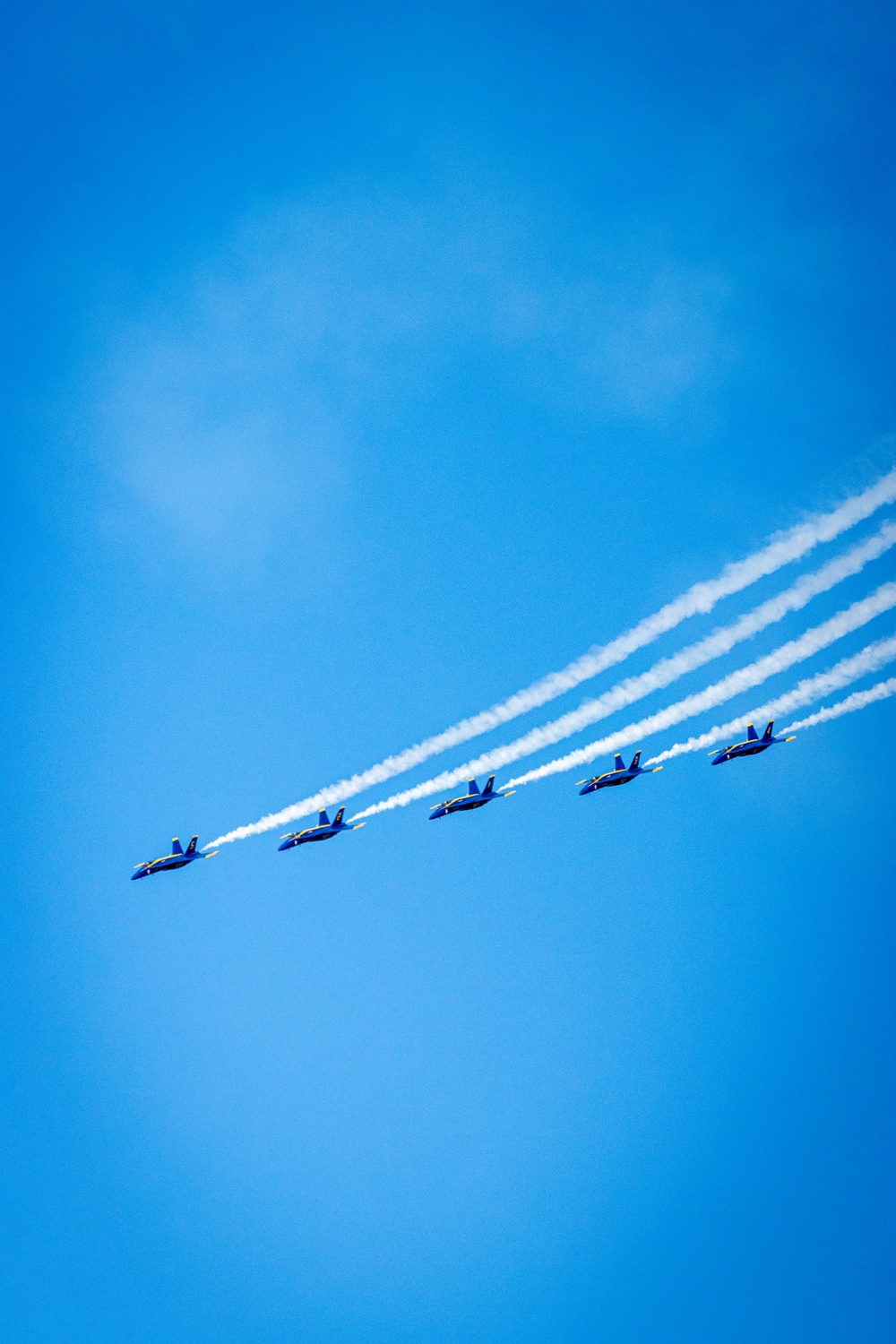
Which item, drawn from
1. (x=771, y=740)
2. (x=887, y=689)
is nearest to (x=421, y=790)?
(x=771, y=740)

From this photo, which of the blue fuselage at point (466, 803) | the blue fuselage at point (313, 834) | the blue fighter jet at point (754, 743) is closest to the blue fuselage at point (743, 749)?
the blue fighter jet at point (754, 743)

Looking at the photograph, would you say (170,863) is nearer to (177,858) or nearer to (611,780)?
(177,858)

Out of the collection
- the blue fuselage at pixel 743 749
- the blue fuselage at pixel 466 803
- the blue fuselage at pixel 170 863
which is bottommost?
the blue fuselage at pixel 170 863

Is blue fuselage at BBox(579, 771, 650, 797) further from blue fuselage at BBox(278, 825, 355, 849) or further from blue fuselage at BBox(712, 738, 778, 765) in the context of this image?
blue fuselage at BBox(278, 825, 355, 849)

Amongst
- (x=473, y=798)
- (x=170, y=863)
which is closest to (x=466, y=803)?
(x=473, y=798)

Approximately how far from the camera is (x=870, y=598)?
65625mm

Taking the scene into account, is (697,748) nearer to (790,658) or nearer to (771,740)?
(771,740)

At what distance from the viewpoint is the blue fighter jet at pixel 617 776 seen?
78400 mm

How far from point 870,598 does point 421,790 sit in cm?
3047

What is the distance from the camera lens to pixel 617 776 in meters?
79.1

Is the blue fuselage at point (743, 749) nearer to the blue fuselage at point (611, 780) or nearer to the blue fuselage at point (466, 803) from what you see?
the blue fuselage at point (611, 780)

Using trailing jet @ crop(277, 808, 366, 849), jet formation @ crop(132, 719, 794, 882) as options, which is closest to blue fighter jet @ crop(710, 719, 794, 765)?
jet formation @ crop(132, 719, 794, 882)

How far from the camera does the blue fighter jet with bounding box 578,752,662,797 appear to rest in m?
78.4

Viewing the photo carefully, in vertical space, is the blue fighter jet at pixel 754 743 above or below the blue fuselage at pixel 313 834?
above
